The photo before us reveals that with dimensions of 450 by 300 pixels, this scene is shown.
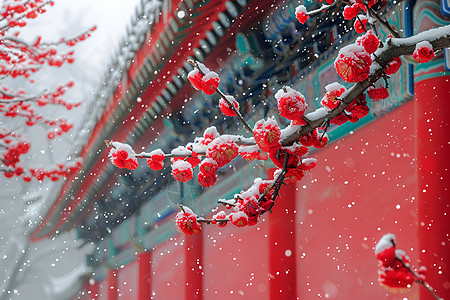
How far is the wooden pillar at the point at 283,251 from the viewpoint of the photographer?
4090mm

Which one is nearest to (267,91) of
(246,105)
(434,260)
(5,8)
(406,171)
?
(246,105)

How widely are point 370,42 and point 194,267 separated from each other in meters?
4.76

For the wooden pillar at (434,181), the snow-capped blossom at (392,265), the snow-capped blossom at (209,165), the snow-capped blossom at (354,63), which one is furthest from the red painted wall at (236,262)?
the snow-capped blossom at (392,265)

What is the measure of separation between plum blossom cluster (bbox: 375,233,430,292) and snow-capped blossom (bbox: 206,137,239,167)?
68cm

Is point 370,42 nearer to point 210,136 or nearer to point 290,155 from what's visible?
point 290,155

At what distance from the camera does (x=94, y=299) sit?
1359 cm

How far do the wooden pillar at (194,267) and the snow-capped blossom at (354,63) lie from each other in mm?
4631

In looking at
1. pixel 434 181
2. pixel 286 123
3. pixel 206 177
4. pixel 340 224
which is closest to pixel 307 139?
pixel 206 177

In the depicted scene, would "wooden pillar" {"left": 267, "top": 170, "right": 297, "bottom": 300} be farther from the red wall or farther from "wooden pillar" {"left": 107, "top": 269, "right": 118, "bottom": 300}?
"wooden pillar" {"left": 107, "top": 269, "right": 118, "bottom": 300}

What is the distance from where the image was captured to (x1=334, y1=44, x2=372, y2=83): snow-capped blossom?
1.67 meters

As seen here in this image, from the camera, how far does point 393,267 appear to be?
1.36 metres

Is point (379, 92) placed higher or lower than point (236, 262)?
higher

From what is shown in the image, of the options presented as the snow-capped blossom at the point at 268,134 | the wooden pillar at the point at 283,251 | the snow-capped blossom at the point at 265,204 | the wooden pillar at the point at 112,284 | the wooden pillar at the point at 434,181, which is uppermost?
the snow-capped blossom at the point at 268,134

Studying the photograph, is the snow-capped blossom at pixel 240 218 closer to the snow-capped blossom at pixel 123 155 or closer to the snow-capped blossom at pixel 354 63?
the snow-capped blossom at pixel 123 155
